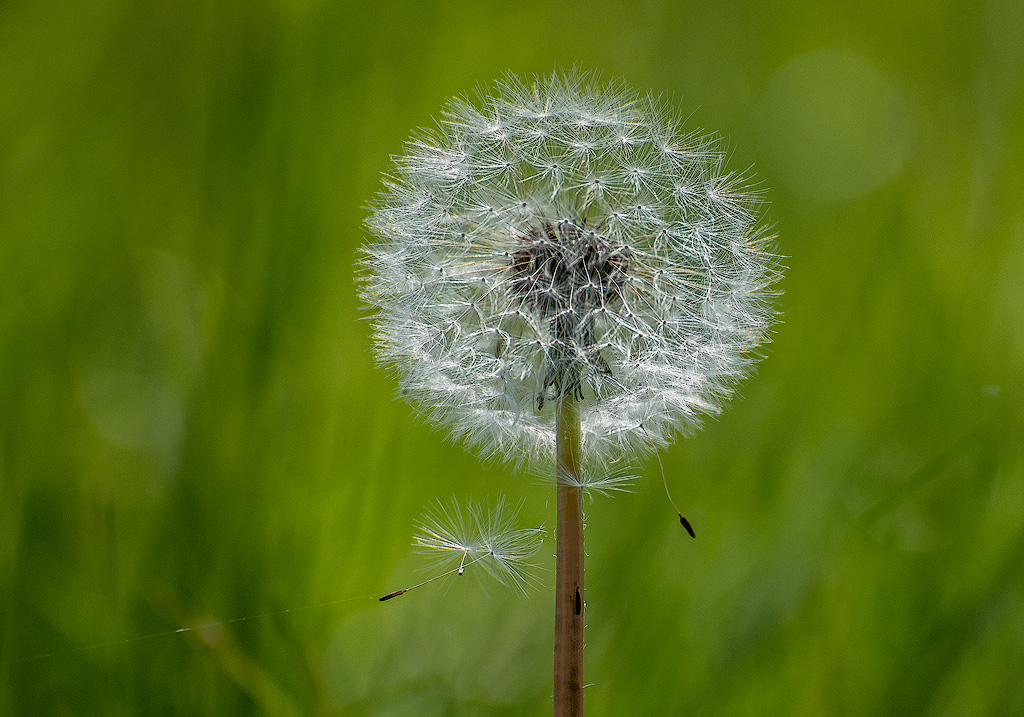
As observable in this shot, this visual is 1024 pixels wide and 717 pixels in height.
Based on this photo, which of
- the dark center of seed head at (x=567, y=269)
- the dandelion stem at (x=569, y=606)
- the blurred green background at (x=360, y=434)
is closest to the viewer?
the dandelion stem at (x=569, y=606)

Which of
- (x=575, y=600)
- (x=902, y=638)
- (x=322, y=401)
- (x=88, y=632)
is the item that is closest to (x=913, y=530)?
(x=902, y=638)

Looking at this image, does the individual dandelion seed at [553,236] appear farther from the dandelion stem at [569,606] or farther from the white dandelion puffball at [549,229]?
the dandelion stem at [569,606]

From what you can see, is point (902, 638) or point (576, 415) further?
point (902, 638)

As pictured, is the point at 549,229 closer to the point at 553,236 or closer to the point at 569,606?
the point at 553,236

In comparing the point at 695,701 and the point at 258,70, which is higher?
the point at 258,70

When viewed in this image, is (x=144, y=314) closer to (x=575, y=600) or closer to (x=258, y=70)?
(x=258, y=70)

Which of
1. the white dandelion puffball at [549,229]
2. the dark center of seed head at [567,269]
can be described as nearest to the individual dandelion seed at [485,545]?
the white dandelion puffball at [549,229]

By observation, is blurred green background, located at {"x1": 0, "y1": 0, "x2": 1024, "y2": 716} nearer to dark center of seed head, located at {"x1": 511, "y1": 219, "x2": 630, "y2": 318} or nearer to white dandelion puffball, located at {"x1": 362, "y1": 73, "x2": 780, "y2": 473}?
white dandelion puffball, located at {"x1": 362, "y1": 73, "x2": 780, "y2": 473}
